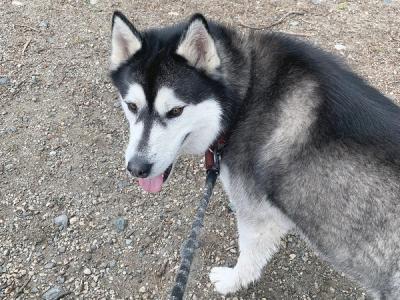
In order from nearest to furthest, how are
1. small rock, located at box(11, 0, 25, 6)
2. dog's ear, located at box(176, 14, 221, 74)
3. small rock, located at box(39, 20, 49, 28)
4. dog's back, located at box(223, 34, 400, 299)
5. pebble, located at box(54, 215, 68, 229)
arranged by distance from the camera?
dog's back, located at box(223, 34, 400, 299) → dog's ear, located at box(176, 14, 221, 74) → pebble, located at box(54, 215, 68, 229) → small rock, located at box(39, 20, 49, 28) → small rock, located at box(11, 0, 25, 6)

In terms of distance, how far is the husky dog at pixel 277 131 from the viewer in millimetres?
2180

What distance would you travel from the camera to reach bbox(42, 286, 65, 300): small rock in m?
3.03

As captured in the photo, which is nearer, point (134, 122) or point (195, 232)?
point (195, 232)

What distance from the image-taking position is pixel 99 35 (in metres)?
4.96

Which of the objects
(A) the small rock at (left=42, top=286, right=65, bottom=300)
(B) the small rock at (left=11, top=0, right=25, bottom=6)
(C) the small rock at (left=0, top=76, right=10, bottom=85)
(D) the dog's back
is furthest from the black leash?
(B) the small rock at (left=11, top=0, right=25, bottom=6)

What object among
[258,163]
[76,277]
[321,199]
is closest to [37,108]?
[76,277]

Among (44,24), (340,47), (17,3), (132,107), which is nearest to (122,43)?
(132,107)

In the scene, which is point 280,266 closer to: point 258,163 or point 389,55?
point 258,163

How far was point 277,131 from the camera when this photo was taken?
244cm

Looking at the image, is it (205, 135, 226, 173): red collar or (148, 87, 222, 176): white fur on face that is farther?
(205, 135, 226, 173): red collar

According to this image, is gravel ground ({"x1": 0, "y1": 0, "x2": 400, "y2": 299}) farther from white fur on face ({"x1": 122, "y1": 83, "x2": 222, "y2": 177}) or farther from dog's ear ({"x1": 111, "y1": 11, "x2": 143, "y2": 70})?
dog's ear ({"x1": 111, "y1": 11, "x2": 143, "y2": 70})

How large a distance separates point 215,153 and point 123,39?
36.3 inches

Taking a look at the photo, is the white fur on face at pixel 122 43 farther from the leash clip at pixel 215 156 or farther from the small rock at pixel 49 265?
the small rock at pixel 49 265

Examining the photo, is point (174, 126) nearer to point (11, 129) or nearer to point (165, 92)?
point (165, 92)
